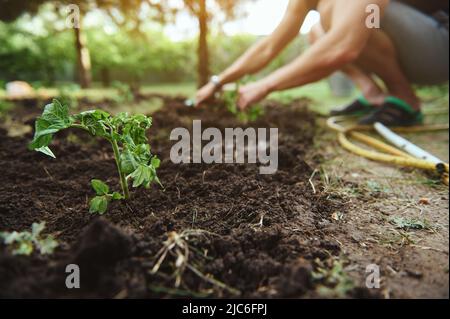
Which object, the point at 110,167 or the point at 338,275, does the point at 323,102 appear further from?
the point at 338,275

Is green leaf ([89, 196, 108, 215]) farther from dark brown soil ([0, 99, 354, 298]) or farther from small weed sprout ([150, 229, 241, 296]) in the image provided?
small weed sprout ([150, 229, 241, 296])

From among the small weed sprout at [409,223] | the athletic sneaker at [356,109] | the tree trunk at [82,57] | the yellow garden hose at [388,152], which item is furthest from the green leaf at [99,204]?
the tree trunk at [82,57]

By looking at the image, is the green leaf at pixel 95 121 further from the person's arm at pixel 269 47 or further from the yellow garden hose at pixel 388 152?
the person's arm at pixel 269 47

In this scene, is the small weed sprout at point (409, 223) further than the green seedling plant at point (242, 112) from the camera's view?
No

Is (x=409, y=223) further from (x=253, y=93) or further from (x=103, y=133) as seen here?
(x=253, y=93)

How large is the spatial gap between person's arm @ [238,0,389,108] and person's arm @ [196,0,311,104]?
45 centimetres

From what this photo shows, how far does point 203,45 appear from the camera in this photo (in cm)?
462

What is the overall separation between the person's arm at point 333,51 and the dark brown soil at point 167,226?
656mm

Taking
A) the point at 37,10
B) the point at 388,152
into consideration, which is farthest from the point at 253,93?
the point at 37,10

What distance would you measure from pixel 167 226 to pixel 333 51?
1.77 metres

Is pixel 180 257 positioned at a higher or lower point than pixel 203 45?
lower

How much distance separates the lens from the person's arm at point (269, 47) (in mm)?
2802

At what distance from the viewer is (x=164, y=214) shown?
4.27 feet

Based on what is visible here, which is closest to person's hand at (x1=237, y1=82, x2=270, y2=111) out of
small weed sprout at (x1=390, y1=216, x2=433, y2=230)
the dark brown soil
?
the dark brown soil
